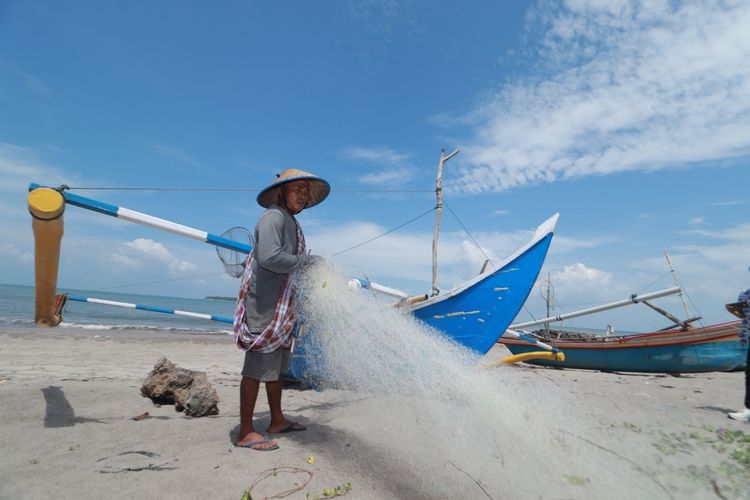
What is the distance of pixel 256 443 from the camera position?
285cm

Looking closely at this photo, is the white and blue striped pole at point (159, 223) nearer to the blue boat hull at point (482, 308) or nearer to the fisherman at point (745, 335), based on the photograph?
the blue boat hull at point (482, 308)

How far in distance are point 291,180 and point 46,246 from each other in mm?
2208

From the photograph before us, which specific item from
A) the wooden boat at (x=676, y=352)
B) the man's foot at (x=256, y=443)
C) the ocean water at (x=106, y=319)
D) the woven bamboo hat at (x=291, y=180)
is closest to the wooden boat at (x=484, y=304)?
the woven bamboo hat at (x=291, y=180)

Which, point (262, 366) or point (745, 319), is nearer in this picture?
point (262, 366)

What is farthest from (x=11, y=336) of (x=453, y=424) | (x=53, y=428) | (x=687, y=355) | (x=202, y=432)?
(x=687, y=355)

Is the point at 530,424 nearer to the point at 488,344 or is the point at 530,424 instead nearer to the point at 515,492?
the point at 515,492

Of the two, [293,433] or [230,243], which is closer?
[293,433]

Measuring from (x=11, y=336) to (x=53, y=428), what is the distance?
544 inches

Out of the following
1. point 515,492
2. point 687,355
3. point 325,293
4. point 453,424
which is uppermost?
point 325,293

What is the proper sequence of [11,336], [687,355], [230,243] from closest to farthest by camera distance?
[230,243] → [687,355] → [11,336]

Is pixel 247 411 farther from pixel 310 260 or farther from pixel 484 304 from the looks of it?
pixel 484 304

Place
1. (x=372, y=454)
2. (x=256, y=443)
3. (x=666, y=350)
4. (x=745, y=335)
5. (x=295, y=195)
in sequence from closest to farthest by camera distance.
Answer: (x=372, y=454)
(x=256, y=443)
(x=295, y=195)
(x=745, y=335)
(x=666, y=350)

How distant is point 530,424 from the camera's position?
229cm

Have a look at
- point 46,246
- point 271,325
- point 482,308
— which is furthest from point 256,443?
point 482,308
